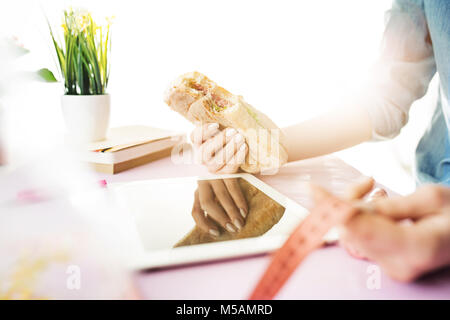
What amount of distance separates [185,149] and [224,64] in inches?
27.5

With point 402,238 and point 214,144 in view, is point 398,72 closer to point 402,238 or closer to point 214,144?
point 214,144

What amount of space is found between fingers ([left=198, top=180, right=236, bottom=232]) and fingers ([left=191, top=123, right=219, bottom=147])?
0.38 feet

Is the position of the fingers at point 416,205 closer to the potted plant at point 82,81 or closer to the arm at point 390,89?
the arm at point 390,89

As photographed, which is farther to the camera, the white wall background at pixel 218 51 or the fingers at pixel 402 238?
the white wall background at pixel 218 51

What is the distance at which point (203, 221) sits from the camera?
1.59 ft

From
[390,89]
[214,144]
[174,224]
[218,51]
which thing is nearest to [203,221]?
[174,224]

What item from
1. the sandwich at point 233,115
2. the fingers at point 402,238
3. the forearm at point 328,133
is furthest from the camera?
the forearm at point 328,133

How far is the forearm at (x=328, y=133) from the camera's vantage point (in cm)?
81

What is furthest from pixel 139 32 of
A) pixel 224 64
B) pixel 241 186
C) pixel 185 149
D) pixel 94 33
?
pixel 241 186

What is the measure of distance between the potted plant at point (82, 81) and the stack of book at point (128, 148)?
5 cm

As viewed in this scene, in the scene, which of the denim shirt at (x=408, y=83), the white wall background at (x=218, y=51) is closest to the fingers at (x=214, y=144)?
the denim shirt at (x=408, y=83)

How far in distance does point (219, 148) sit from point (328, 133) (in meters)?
0.29

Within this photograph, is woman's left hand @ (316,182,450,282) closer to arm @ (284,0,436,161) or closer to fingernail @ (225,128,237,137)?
fingernail @ (225,128,237,137)
